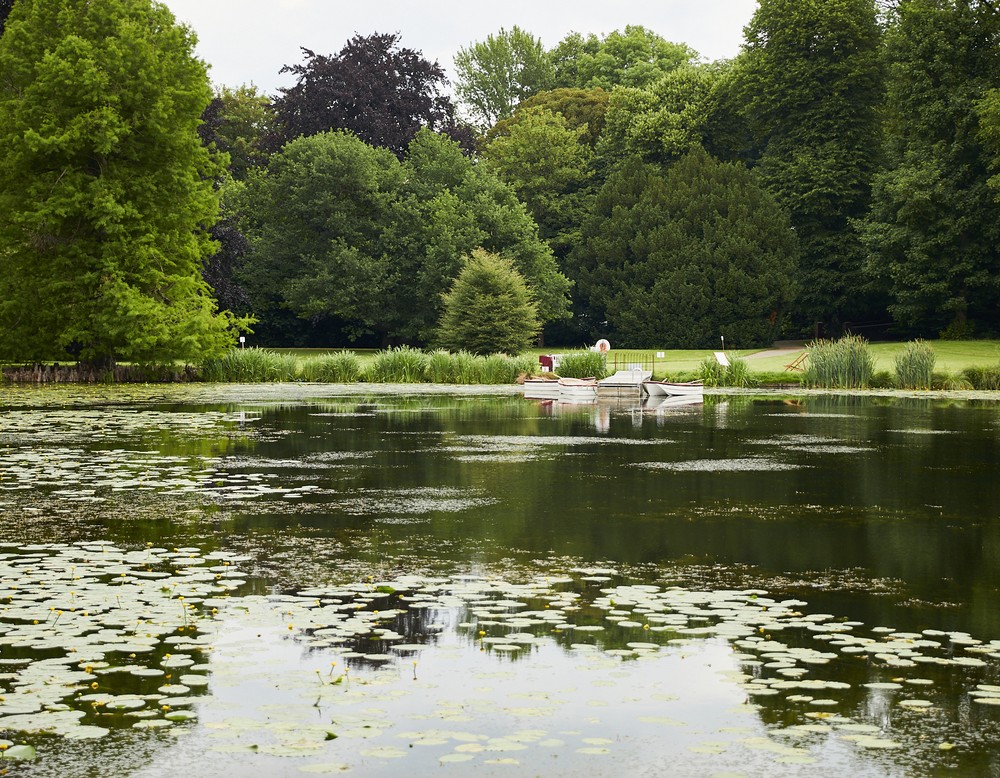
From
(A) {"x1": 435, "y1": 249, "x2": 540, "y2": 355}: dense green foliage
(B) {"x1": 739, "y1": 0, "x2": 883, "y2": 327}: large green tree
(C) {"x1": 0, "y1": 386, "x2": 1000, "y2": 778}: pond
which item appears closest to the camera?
(C) {"x1": 0, "y1": 386, "x2": 1000, "y2": 778}: pond

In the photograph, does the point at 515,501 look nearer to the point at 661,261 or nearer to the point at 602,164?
the point at 661,261

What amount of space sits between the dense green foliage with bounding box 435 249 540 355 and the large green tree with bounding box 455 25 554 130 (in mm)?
42593

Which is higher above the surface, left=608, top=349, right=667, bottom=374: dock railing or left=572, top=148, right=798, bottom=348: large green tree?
left=572, top=148, right=798, bottom=348: large green tree

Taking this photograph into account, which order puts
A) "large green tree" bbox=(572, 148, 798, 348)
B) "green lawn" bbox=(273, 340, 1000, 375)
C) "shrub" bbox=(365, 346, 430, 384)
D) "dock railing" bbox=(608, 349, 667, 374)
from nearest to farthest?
1. "shrub" bbox=(365, 346, 430, 384)
2. "green lawn" bbox=(273, 340, 1000, 375)
3. "dock railing" bbox=(608, 349, 667, 374)
4. "large green tree" bbox=(572, 148, 798, 348)

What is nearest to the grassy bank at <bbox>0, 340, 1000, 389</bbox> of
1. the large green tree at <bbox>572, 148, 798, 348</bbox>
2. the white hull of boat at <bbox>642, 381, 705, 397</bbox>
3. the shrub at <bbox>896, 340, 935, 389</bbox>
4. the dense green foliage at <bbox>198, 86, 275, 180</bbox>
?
the shrub at <bbox>896, 340, 935, 389</bbox>

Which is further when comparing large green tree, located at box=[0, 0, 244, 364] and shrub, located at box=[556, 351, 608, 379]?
shrub, located at box=[556, 351, 608, 379]

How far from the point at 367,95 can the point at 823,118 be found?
24095mm

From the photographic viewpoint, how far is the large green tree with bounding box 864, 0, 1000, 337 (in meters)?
56.7

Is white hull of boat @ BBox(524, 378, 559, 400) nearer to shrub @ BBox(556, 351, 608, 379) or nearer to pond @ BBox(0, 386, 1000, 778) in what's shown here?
shrub @ BBox(556, 351, 608, 379)

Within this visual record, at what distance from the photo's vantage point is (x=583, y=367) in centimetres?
4406

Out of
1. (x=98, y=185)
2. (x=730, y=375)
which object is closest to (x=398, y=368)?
(x=730, y=375)

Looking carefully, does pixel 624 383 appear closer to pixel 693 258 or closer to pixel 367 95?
pixel 693 258

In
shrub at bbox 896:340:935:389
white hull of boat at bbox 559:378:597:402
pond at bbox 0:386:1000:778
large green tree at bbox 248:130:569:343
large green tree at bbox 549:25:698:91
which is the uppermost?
large green tree at bbox 549:25:698:91

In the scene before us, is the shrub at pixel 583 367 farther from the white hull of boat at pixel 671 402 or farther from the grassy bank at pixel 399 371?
the white hull of boat at pixel 671 402
